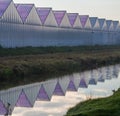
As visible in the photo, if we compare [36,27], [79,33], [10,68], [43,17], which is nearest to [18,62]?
[10,68]

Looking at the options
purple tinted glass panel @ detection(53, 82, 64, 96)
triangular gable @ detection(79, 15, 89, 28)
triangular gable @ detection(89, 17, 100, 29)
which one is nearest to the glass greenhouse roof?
purple tinted glass panel @ detection(53, 82, 64, 96)

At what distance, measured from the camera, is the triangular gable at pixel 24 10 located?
48.3 meters

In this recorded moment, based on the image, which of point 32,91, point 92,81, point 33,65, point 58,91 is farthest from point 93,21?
point 32,91

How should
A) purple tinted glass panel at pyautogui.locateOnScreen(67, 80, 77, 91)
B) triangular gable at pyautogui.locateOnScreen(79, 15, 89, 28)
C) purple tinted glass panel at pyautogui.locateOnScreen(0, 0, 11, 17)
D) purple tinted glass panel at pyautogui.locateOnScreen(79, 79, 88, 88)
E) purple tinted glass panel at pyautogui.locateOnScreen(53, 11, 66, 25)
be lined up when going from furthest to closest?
triangular gable at pyautogui.locateOnScreen(79, 15, 89, 28) → purple tinted glass panel at pyautogui.locateOnScreen(53, 11, 66, 25) → purple tinted glass panel at pyautogui.locateOnScreen(0, 0, 11, 17) → purple tinted glass panel at pyautogui.locateOnScreen(79, 79, 88, 88) → purple tinted glass panel at pyautogui.locateOnScreen(67, 80, 77, 91)

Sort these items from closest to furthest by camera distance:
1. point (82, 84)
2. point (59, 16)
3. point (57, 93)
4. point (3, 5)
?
point (57, 93)
point (82, 84)
point (3, 5)
point (59, 16)

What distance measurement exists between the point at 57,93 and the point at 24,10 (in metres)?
25.2

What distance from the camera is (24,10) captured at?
4956 centimetres

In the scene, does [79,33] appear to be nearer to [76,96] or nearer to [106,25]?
[106,25]

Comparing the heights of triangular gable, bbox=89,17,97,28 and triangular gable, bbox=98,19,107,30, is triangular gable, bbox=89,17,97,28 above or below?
below

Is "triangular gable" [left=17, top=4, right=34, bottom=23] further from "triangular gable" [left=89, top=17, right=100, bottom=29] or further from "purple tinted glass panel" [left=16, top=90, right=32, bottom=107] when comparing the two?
"triangular gable" [left=89, top=17, right=100, bottom=29]

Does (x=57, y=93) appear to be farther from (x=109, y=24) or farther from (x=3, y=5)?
(x=109, y=24)

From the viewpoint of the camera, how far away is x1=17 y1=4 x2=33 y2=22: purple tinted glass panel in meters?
48.3

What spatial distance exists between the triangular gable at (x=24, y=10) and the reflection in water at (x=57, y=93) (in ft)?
46.2

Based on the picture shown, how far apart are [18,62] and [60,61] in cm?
662
